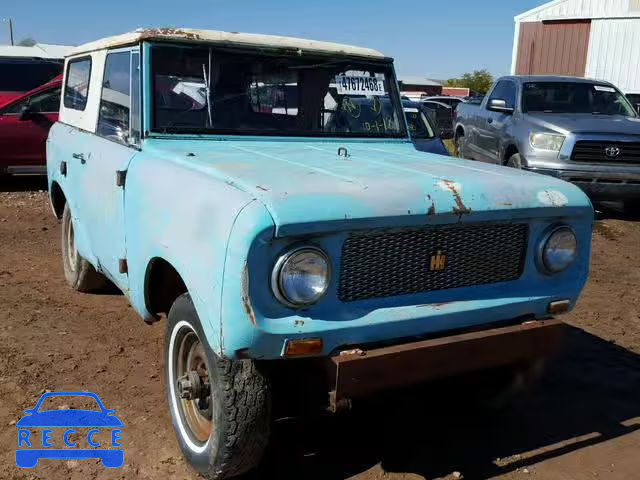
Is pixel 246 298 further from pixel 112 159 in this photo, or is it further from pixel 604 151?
pixel 604 151

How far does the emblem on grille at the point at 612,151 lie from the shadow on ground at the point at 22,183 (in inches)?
308

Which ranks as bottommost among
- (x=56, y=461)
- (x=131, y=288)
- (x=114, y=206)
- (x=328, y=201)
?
(x=56, y=461)

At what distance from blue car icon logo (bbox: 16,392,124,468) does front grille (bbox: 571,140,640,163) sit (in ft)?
21.0

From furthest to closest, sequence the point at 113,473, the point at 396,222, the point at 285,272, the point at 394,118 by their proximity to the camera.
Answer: the point at 394,118, the point at 113,473, the point at 396,222, the point at 285,272

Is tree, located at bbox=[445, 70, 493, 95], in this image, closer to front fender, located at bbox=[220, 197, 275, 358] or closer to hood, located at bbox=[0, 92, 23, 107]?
hood, located at bbox=[0, 92, 23, 107]

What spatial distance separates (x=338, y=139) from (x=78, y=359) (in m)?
2.06

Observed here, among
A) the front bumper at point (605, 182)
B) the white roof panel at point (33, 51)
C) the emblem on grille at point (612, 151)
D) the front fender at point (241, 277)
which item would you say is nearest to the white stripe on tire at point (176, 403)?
the front fender at point (241, 277)

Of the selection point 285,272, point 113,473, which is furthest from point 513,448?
point 113,473

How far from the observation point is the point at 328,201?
2.40 metres

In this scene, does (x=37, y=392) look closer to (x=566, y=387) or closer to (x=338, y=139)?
(x=338, y=139)

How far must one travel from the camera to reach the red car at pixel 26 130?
941 cm

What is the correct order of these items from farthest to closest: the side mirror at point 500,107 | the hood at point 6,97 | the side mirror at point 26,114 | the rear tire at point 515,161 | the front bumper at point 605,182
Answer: the hood at point 6,97 → the side mirror at point 500,107 → the side mirror at point 26,114 → the rear tire at point 515,161 → the front bumper at point 605,182

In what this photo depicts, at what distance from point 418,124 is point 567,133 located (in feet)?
6.67

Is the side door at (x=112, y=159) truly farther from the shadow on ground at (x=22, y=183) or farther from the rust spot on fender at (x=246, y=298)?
the shadow on ground at (x=22, y=183)
